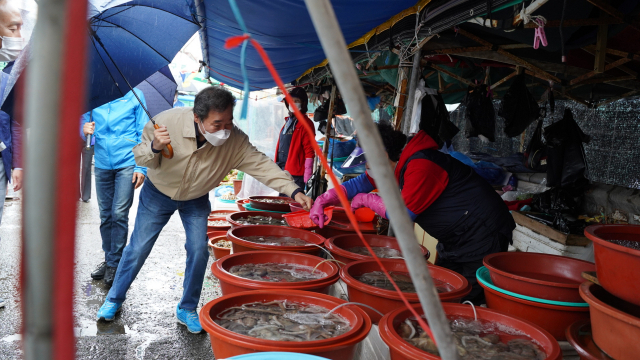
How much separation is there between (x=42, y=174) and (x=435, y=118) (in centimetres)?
459

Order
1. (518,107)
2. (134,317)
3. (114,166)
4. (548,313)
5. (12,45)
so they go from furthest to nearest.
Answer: (518,107), (114,166), (134,317), (12,45), (548,313)

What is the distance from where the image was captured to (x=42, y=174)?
45cm

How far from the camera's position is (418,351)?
154 cm

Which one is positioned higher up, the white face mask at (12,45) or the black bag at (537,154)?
the white face mask at (12,45)

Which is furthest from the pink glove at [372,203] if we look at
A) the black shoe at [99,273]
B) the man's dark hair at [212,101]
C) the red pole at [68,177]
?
the black shoe at [99,273]

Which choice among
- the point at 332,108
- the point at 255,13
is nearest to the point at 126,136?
the point at 255,13

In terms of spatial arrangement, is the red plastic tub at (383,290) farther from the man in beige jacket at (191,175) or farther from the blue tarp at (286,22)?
the blue tarp at (286,22)

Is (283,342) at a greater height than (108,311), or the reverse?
(283,342)

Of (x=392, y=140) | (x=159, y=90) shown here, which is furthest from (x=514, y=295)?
(x=159, y=90)

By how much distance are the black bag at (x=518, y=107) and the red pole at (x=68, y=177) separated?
5032 mm

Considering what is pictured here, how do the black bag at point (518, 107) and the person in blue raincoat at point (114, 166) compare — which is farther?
the black bag at point (518, 107)

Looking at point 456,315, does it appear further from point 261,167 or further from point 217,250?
point 217,250

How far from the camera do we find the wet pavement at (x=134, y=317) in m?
3.16

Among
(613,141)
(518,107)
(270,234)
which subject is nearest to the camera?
(270,234)
